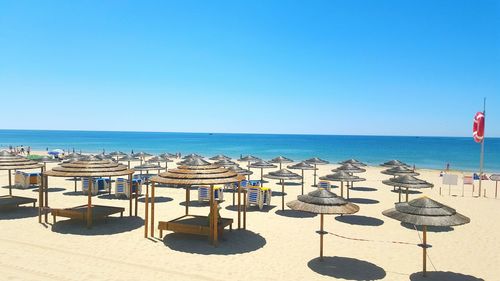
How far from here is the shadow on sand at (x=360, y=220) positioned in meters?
13.2

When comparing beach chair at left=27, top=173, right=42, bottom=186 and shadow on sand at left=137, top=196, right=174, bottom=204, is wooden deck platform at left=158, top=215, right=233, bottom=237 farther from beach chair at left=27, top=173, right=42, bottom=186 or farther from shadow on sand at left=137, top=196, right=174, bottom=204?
beach chair at left=27, top=173, right=42, bottom=186

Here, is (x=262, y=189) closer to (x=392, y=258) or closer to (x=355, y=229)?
(x=355, y=229)

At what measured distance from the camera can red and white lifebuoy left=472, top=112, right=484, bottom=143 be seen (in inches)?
846

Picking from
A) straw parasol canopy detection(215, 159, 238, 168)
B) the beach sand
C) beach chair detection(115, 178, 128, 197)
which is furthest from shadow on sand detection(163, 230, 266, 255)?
straw parasol canopy detection(215, 159, 238, 168)

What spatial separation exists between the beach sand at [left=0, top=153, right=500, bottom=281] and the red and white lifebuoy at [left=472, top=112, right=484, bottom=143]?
9.07m

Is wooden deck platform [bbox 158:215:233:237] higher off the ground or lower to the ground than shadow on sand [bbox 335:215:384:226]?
higher

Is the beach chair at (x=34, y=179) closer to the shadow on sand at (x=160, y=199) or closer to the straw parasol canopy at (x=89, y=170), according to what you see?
the shadow on sand at (x=160, y=199)

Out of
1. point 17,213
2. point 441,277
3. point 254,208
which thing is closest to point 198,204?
point 254,208

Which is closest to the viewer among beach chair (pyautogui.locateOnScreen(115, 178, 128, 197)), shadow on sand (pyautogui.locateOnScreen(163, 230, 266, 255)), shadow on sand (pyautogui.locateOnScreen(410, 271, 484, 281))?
shadow on sand (pyautogui.locateOnScreen(410, 271, 484, 281))

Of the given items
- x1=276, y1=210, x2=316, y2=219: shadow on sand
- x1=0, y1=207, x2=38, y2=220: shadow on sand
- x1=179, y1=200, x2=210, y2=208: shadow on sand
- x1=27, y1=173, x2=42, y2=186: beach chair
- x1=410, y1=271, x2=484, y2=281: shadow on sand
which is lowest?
x1=179, y1=200, x2=210, y2=208: shadow on sand

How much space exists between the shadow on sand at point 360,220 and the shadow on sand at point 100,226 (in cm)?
763

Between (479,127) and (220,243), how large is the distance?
767 inches

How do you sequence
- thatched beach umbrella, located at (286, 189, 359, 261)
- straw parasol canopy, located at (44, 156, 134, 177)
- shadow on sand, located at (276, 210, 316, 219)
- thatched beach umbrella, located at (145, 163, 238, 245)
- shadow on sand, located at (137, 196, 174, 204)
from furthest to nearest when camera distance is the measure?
1. shadow on sand, located at (137, 196, 174, 204)
2. shadow on sand, located at (276, 210, 316, 219)
3. straw parasol canopy, located at (44, 156, 134, 177)
4. thatched beach umbrella, located at (145, 163, 238, 245)
5. thatched beach umbrella, located at (286, 189, 359, 261)

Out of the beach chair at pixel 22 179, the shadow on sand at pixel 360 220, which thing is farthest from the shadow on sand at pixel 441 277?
the beach chair at pixel 22 179
